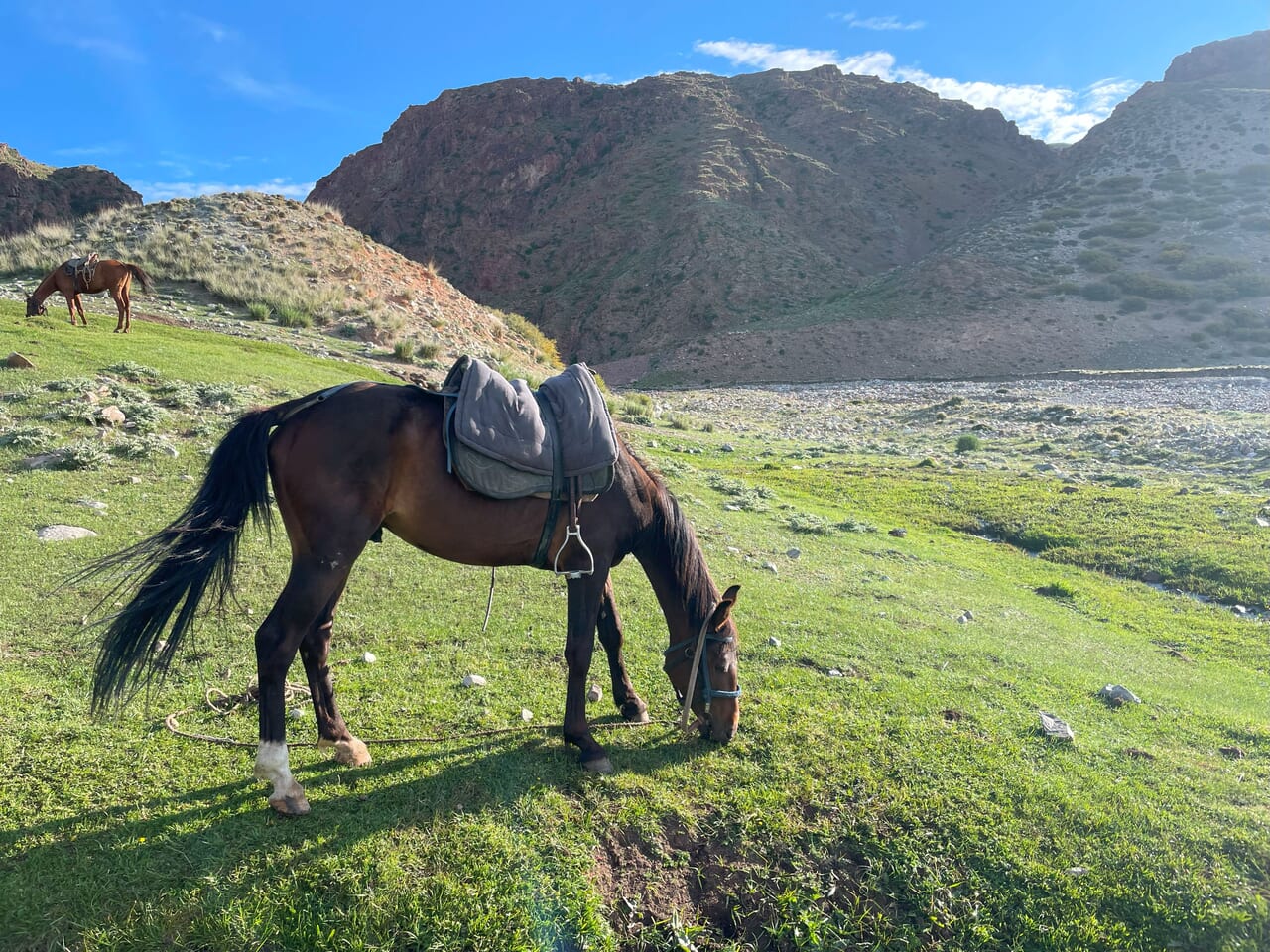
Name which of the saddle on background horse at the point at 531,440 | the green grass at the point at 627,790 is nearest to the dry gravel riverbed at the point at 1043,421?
the green grass at the point at 627,790

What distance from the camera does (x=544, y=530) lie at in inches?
150

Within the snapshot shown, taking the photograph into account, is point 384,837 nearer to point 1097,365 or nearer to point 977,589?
point 977,589

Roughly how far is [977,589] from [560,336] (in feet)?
177

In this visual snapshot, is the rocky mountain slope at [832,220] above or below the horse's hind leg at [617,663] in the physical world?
above

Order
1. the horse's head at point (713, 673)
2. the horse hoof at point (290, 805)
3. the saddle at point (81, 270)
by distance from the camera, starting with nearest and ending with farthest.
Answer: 1. the horse hoof at point (290, 805)
2. the horse's head at point (713, 673)
3. the saddle at point (81, 270)

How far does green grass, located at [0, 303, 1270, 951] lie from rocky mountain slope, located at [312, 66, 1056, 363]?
47.2 metres

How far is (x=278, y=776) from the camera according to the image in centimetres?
323

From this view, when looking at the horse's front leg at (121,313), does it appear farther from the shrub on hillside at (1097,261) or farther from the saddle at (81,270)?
the shrub on hillside at (1097,261)

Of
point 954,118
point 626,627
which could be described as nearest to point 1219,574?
point 626,627

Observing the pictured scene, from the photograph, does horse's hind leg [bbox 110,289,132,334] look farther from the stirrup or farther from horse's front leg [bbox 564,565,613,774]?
horse's front leg [bbox 564,565,613,774]

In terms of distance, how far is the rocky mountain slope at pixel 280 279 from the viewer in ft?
59.2

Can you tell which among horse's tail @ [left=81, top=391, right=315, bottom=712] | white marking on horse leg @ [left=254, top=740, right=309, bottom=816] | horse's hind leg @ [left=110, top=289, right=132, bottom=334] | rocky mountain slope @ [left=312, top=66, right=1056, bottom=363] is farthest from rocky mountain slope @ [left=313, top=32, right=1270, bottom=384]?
white marking on horse leg @ [left=254, top=740, right=309, bottom=816]

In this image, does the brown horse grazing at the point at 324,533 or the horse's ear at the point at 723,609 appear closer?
the brown horse grazing at the point at 324,533

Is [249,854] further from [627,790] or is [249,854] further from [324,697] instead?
[627,790]
